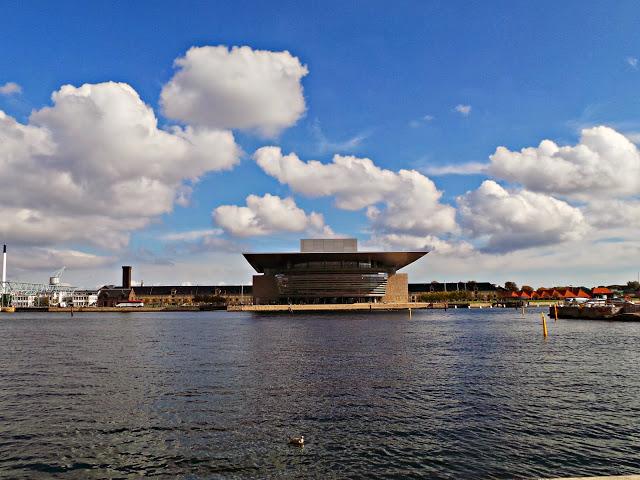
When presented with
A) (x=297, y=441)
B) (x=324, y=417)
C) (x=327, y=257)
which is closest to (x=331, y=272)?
(x=327, y=257)

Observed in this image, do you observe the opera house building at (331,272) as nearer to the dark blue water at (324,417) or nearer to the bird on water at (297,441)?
the dark blue water at (324,417)

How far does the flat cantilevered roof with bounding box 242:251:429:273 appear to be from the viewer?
15362 cm

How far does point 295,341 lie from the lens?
45406mm

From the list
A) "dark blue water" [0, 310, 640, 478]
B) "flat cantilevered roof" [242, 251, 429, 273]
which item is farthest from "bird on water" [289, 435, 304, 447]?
"flat cantilevered roof" [242, 251, 429, 273]

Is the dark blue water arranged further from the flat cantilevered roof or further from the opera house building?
the opera house building

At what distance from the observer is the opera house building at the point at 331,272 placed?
156000 millimetres

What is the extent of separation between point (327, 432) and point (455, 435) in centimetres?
348

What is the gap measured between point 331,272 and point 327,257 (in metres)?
4.57

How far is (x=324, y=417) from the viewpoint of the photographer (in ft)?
54.0

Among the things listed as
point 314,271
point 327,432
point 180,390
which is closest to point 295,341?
point 180,390

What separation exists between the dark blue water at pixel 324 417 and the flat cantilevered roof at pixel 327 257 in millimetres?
121599

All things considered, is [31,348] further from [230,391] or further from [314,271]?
[314,271]

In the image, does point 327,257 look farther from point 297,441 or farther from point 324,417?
point 297,441

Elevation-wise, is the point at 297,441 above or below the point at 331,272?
below
